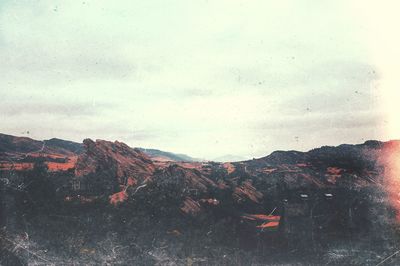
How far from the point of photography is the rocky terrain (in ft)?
51.4

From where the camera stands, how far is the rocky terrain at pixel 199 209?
1566 centimetres

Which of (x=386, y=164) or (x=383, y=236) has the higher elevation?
(x=386, y=164)

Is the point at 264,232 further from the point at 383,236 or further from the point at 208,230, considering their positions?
the point at 383,236

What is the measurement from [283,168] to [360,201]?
341 centimetres

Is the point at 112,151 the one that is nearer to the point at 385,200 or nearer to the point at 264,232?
the point at 264,232

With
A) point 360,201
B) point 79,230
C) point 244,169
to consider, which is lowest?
point 79,230

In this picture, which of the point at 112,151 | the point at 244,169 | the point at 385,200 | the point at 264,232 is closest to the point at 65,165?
the point at 112,151

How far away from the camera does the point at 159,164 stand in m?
18.0

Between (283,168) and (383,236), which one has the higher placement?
(283,168)

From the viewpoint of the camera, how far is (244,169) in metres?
17.3

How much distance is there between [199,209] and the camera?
1627cm

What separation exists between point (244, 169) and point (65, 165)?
310 inches

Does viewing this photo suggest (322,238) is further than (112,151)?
No

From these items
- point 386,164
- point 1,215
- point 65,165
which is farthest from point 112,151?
point 386,164
